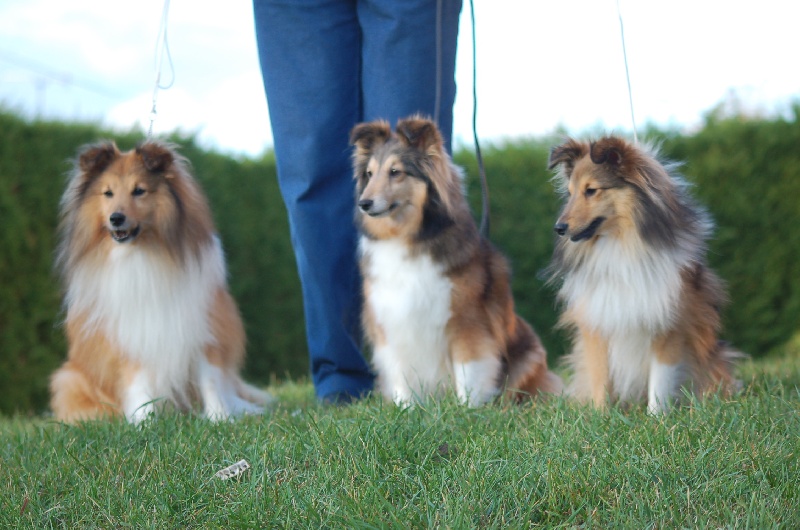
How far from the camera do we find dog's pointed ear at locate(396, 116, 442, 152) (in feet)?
14.0

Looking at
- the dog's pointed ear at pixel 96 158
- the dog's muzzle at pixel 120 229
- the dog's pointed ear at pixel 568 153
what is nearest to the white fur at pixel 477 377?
the dog's pointed ear at pixel 568 153

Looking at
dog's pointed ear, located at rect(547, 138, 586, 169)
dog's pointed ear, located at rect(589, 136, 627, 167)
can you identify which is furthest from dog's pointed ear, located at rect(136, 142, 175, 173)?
dog's pointed ear, located at rect(589, 136, 627, 167)

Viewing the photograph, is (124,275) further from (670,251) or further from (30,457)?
(670,251)

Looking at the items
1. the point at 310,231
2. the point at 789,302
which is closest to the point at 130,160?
the point at 310,231

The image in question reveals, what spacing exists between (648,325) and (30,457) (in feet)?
9.25

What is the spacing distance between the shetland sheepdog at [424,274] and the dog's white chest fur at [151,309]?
1.10 meters

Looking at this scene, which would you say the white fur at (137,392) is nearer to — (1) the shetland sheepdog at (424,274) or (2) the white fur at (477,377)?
(1) the shetland sheepdog at (424,274)

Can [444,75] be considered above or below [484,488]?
above

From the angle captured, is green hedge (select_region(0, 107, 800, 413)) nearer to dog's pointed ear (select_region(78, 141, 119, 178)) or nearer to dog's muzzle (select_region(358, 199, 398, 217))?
dog's pointed ear (select_region(78, 141, 119, 178))

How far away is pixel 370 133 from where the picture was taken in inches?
172

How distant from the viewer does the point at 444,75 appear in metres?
4.55

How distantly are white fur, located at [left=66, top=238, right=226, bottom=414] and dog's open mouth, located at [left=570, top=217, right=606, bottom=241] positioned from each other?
2.28 metres

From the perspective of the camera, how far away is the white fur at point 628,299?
3.79 metres

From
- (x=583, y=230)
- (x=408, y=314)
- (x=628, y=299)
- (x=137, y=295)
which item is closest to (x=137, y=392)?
(x=137, y=295)
